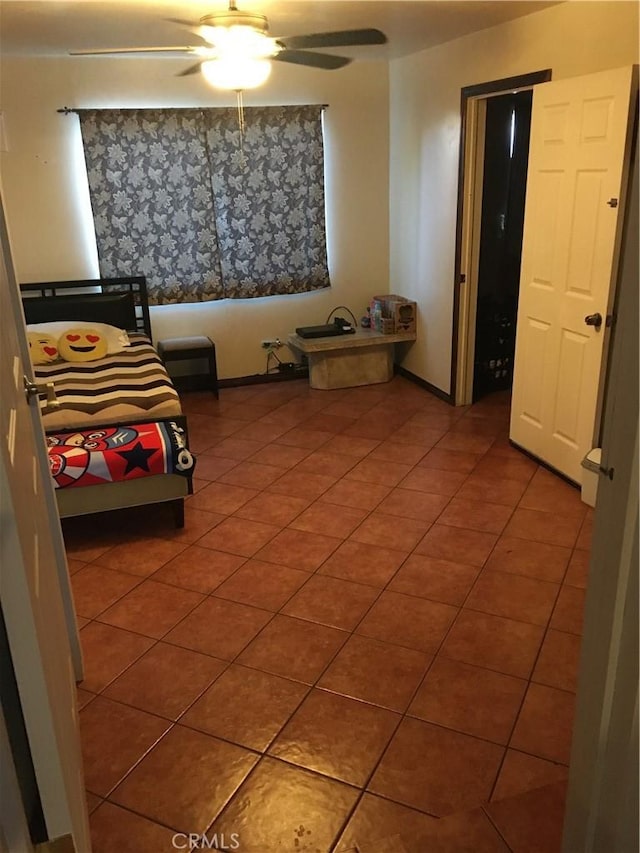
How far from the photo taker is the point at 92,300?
5.02m

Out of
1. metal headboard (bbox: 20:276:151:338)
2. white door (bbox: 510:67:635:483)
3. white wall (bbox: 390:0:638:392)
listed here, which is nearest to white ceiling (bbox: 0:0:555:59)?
white wall (bbox: 390:0:638:392)

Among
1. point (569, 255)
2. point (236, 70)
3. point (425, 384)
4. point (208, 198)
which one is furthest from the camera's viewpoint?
point (425, 384)

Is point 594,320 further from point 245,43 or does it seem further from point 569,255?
point 245,43

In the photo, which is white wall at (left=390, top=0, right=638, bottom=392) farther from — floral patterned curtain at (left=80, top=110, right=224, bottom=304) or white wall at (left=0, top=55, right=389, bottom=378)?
floral patterned curtain at (left=80, top=110, right=224, bottom=304)

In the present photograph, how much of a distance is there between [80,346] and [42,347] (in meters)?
0.23

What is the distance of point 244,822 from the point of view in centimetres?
187

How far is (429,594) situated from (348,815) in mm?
1078

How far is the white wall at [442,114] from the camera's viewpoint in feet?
10.6

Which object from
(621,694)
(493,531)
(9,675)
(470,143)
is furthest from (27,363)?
(470,143)

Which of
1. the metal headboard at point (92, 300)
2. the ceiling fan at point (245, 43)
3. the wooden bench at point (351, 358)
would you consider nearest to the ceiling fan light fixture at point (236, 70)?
the ceiling fan at point (245, 43)

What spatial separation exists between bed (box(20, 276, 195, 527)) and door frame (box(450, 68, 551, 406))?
2.06 meters

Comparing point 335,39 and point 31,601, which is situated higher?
point 335,39

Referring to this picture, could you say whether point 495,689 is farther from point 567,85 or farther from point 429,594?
point 567,85

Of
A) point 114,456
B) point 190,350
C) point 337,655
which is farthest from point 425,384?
point 337,655
